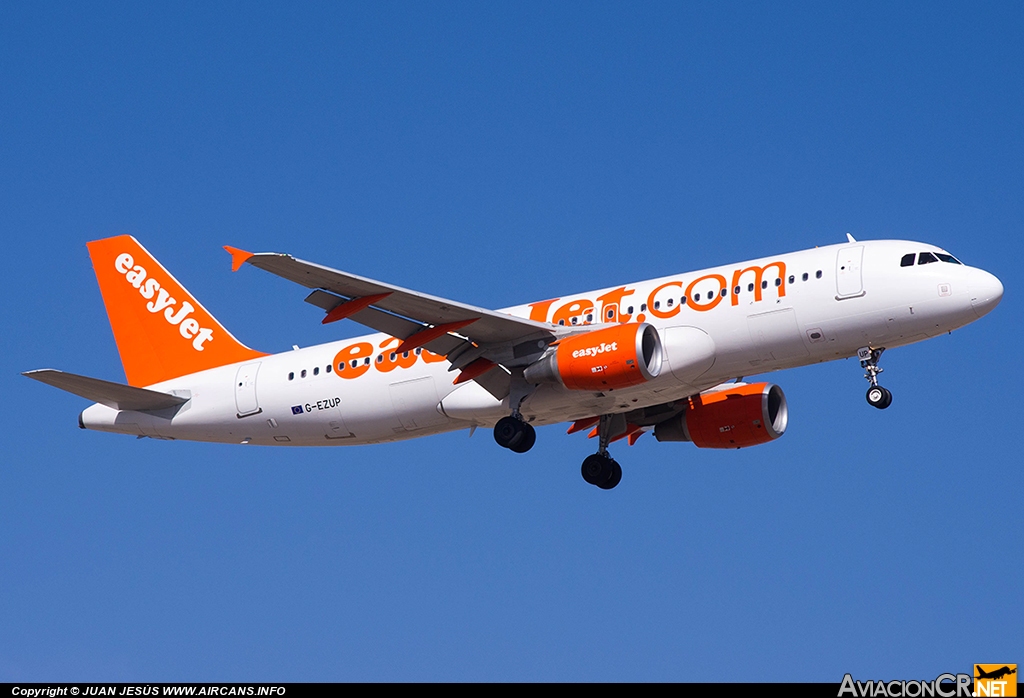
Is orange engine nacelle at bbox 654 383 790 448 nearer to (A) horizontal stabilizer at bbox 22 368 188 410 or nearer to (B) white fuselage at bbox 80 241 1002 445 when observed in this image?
(B) white fuselage at bbox 80 241 1002 445

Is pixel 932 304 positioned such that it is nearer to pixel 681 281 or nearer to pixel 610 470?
pixel 681 281

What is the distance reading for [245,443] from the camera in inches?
1563

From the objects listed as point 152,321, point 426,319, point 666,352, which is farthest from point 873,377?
point 152,321

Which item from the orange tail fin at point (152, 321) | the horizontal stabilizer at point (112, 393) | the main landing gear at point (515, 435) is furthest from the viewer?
the orange tail fin at point (152, 321)

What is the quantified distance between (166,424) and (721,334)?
15.6 metres

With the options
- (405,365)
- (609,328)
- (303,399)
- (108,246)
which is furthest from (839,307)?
(108,246)

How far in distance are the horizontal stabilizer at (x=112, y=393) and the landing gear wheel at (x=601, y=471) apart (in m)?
11.2

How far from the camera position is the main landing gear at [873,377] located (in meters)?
34.3

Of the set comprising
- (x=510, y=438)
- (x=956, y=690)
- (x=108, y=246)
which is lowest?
(x=956, y=690)

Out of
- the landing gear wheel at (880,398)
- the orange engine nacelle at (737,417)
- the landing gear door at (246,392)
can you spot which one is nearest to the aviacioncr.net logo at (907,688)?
the landing gear wheel at (880,398)

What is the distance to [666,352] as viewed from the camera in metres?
34.4

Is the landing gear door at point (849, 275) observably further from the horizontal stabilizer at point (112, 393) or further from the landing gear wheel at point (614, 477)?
the horizontal stabilizer at point (112, 393)

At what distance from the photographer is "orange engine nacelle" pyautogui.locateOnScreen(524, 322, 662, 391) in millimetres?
33750

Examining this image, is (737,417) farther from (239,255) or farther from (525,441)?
(239,255)
